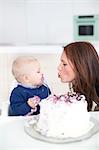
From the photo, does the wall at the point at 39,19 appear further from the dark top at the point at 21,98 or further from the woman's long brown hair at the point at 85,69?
the woman's long brown hair at the point at 85,69

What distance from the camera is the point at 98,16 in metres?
2.02

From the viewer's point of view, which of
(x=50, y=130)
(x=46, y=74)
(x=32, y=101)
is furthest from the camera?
(x=46, y=74)

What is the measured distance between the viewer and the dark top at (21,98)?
1262mm

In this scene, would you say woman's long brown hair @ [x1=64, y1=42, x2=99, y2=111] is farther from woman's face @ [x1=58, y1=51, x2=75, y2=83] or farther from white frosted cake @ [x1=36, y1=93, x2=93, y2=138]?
white frosted cake @ [x1=36, y1=93, x2=93, y2=138]

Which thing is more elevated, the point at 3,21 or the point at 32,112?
the point at 3,21

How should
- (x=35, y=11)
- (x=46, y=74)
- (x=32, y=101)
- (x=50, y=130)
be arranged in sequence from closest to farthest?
(x=50, y=130), (x=32, y=101), (x=46, y=74), (x=35, y=11)

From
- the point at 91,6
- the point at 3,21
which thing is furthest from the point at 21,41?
Answer: the point at 91,6

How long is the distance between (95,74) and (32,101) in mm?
250

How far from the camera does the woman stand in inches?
46.1

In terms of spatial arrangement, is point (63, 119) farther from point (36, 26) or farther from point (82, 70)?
point (36, 26)

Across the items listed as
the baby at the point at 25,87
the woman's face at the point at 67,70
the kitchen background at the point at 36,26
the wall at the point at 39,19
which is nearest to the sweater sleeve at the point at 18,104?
the baby at the point at 25,87

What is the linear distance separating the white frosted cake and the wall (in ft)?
4.18

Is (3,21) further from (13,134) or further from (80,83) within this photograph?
(13,134)

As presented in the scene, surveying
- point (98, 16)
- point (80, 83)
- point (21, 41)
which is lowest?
point (80, 83)
